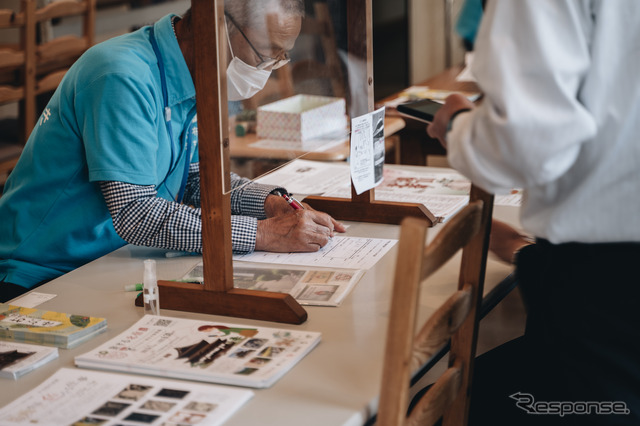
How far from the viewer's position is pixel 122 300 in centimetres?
144

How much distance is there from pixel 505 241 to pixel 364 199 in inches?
16.3

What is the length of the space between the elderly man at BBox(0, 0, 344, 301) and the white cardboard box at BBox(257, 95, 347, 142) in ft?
1.02

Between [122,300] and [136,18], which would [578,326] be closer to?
[122,300]

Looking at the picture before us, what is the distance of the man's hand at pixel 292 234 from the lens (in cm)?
166

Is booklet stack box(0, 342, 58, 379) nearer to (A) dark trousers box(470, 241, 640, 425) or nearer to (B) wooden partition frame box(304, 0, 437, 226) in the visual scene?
(A) dark trousers box(470, 241, 640, 425)

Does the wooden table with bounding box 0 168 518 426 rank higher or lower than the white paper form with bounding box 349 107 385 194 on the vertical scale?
lower

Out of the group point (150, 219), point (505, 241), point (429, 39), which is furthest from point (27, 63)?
point (429, 39)

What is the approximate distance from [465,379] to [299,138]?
3.64ft

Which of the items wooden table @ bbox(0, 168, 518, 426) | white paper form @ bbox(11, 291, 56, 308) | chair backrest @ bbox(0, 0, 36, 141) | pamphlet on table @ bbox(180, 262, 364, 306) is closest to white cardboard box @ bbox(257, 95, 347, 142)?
wooden table @ bbox(0, 168, 518, 426)

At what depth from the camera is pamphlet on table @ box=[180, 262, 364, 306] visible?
1416mm

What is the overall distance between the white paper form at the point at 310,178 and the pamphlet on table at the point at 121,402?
3.35 ft

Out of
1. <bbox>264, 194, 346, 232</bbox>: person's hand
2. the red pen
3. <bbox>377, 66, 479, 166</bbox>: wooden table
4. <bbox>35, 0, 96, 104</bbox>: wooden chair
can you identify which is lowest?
<bbox>377, 66, 479, 166</bbox>: wooden table

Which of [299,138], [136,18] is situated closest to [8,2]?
[136,18]

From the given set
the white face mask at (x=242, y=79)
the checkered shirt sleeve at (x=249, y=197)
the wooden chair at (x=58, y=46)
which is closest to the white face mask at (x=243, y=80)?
the white face mask at (x=242, y=79)
